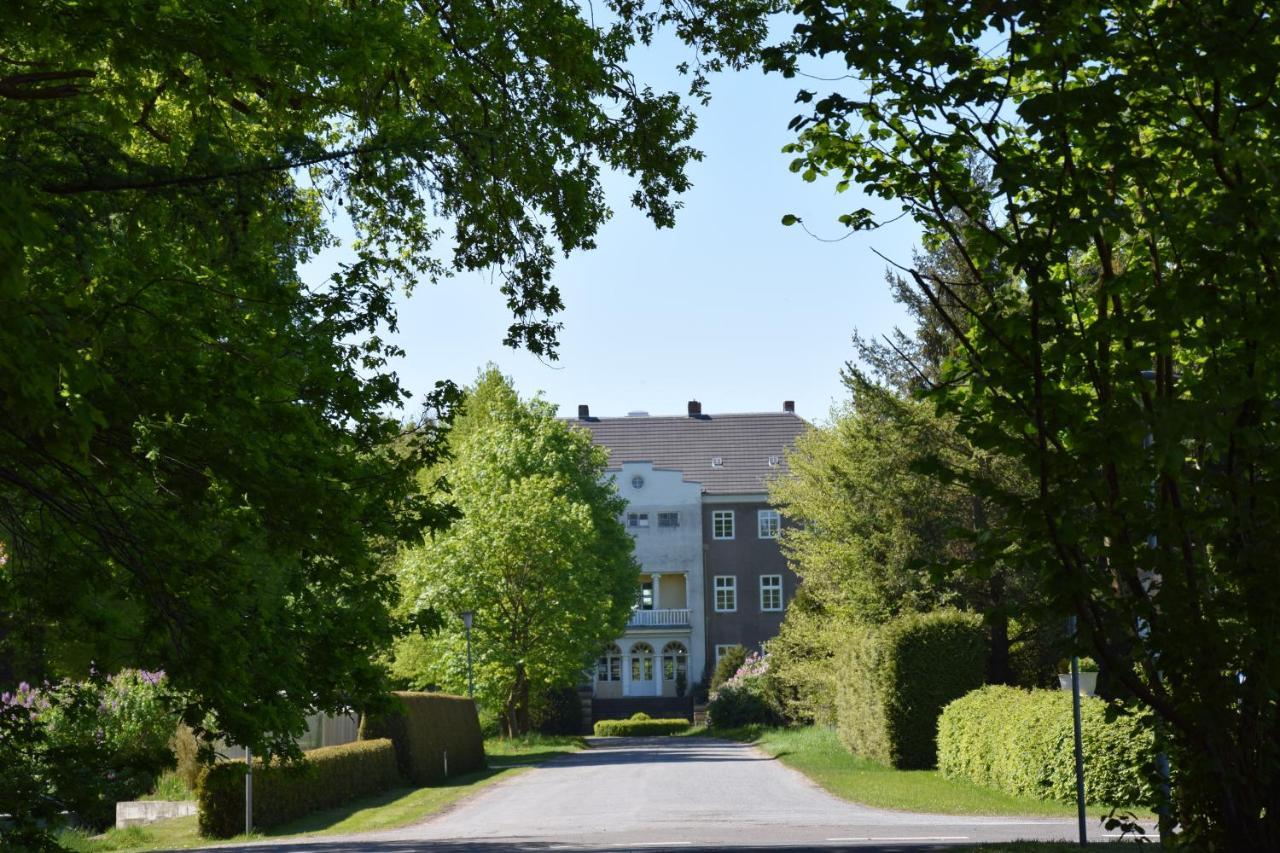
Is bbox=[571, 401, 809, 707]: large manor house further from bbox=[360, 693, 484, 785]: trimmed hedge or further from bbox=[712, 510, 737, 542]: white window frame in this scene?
bbox=[360, 693, 484, 785]: trimmed hedge

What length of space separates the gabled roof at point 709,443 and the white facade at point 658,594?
190 centimetres

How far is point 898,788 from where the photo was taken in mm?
23875

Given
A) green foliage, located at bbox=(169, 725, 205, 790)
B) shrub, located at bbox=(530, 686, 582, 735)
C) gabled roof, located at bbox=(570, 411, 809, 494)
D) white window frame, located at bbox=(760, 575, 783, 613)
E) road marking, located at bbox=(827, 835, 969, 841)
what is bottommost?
shrub, located at bbox=(530, 686, 582, 735)

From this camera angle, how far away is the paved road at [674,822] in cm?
1597

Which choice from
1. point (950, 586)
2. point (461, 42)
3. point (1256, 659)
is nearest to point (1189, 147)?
point (1256, 659)

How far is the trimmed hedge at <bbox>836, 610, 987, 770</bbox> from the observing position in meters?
27.6

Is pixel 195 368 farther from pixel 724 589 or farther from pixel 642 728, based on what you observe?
pixel 724 589

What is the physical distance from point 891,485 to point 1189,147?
2699 cm

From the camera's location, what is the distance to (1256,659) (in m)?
5.39

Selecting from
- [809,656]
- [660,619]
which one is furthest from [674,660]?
[809,656]

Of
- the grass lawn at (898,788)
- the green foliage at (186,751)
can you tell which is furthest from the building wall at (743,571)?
the green foliage at (186,751)

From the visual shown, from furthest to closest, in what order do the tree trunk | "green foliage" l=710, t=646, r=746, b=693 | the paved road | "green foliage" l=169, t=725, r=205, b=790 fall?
"green foliage" l=710, t=646, r=746, b=693 < the tree trunk < "green foliage" l=169, t=725, r=205, b=790 < the paved road

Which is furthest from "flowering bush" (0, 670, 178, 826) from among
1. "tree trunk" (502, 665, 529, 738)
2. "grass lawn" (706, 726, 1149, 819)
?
"tree trunk" (502, 665, 529, 738)

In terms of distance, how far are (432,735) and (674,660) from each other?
4009 cm
